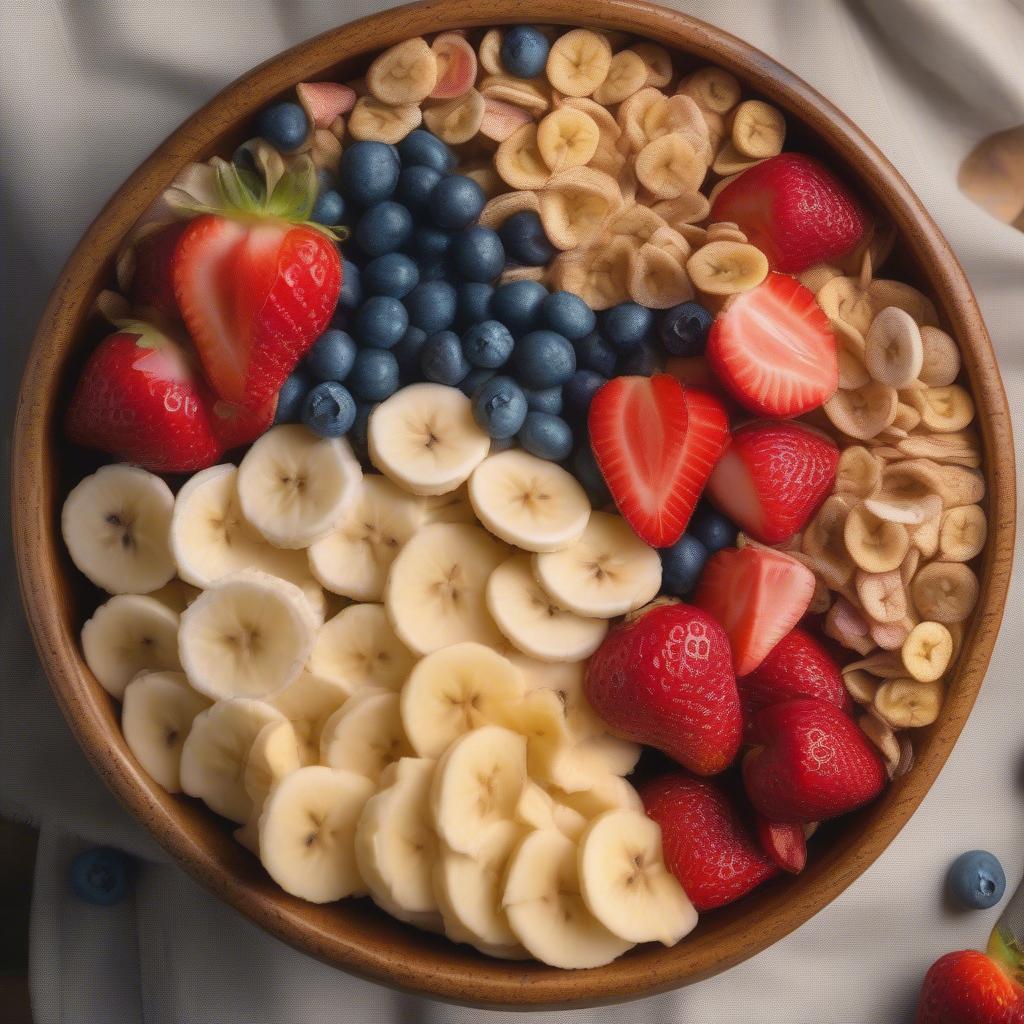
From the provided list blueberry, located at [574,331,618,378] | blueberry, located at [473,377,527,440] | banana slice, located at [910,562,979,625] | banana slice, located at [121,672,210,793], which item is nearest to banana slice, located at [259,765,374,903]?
banana slice, located at [121,672,210,793]

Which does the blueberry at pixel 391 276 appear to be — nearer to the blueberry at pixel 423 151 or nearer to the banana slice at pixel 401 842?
the blueberry at pixel 423 151

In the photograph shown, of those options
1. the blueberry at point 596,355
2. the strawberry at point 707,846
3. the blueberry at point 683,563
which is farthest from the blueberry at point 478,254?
the strawberry at point 707,846

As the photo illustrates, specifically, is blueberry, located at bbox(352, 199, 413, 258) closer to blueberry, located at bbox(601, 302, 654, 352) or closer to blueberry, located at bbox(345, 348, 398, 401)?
blueberry, located at bbox(345, 348, 398, 401)

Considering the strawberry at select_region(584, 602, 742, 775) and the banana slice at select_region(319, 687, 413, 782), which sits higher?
the strawberry at select_region(584, 602, 742, 775)

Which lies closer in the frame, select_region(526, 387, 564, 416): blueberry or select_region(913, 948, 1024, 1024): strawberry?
select_region(526, 387, 564, 416): blueberry

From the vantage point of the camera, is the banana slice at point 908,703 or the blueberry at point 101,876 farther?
the blueberry at point 101,876

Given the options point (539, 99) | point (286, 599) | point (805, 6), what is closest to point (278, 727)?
point (286, 599)

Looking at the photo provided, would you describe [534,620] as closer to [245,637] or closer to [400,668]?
[400,668]

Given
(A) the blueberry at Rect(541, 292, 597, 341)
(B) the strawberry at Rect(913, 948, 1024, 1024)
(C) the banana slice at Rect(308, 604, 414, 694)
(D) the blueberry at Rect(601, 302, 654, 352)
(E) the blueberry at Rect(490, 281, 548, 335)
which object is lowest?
(C) the banana slice at Rect(308, 604, 414, 694)
